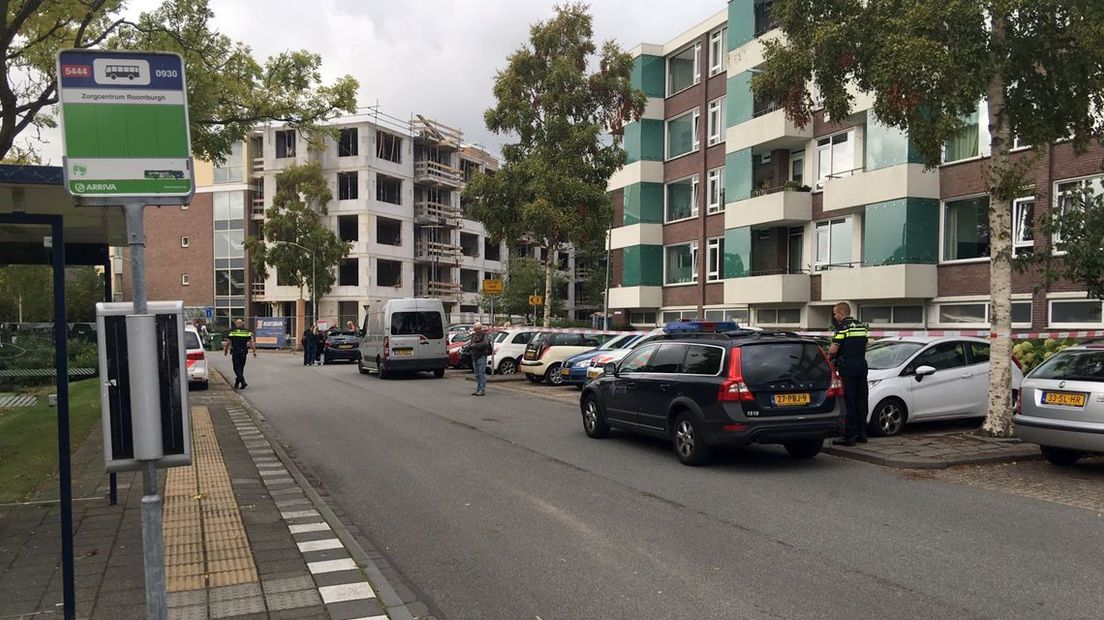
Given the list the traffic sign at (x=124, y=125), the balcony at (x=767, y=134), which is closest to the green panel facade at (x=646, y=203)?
the balcony at (x=767, y=134)

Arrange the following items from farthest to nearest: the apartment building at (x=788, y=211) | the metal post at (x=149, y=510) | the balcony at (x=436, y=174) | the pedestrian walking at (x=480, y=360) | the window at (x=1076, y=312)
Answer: the balcony at (x=436, y=174) < the apartment building at (x=788, y=211) < the pedestrian walking at (x=480, y=360) < the window at (x=1076, y=312) < the metal post at (x=149, y=510)

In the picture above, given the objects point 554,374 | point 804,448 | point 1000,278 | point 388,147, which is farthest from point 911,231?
point 388,147

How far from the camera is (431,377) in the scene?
999 inches

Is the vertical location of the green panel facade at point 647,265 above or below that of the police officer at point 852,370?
above

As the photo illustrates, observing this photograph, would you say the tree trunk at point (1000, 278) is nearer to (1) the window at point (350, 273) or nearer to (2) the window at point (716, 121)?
(2) the window at point (716, 121)

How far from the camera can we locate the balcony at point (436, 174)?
60.0m

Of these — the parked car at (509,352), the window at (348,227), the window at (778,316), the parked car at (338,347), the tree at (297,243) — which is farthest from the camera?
the window at (348,227)

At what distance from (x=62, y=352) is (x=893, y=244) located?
72.7ft

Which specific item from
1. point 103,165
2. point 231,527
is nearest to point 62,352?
point 103,165

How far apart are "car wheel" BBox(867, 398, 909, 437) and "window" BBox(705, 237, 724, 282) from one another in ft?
64.5

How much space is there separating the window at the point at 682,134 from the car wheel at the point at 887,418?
22536mm

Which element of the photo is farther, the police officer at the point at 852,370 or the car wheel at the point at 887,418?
the car wheel at the point at 887,418

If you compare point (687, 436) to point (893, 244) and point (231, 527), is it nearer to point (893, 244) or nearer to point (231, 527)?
point (231, 527)

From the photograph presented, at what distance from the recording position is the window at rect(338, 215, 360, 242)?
184 feet
